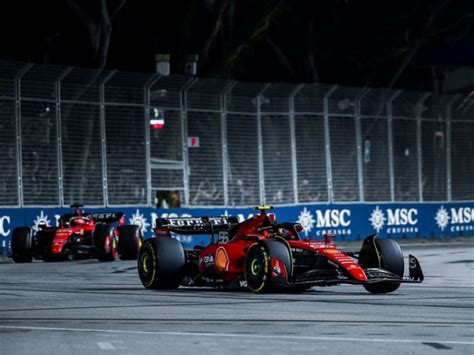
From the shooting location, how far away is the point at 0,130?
3066 cm

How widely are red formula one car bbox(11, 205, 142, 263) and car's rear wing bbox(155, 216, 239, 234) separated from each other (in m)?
9.17

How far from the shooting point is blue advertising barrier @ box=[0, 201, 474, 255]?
30.6m

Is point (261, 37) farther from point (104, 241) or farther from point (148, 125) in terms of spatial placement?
point (104, 241)

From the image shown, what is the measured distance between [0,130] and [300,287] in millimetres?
15516

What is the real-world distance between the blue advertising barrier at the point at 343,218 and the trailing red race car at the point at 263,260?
1267 centimetres

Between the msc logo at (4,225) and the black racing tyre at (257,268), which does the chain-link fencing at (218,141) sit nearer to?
the msc logo at (4,225)

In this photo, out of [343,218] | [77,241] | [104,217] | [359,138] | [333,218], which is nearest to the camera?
[77,241]

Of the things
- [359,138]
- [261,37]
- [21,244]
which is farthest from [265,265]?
[261,37]

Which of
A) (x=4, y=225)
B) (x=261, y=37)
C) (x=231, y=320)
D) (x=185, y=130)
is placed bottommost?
(x=231, y=320)

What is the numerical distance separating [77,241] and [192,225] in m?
10.2

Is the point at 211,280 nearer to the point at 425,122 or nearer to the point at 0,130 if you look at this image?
the point at 0,130

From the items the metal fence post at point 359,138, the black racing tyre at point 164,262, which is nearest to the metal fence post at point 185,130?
the metal fence post at point 359,138

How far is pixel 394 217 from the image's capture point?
3772 centimetres

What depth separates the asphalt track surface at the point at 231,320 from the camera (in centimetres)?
1026
